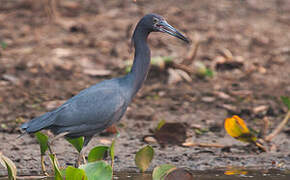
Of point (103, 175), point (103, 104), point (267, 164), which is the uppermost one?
point (103, 104)

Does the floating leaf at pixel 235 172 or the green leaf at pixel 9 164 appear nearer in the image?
the green leaf at pixel 9 164

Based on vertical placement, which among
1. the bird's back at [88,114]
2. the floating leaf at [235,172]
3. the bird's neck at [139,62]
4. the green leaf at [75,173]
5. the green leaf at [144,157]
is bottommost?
the floating leaf at [235,172]

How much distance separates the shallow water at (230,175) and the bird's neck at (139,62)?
0.80 m

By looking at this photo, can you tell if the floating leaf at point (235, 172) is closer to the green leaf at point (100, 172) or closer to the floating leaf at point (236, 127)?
the floating leaf at point (236, 127)

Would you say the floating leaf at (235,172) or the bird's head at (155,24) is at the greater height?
the bird's head at (155,24)

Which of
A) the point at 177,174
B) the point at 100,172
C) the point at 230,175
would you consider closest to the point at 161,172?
the point at 177,174

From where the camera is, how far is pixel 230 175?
233 inches

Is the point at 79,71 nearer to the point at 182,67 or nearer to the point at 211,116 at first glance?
the point at 182,67

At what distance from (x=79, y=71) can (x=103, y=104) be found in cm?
328

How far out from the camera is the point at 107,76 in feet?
28.3

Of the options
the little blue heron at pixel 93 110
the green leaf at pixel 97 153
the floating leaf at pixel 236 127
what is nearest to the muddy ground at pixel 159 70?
the floating leaf at pixel 236 127

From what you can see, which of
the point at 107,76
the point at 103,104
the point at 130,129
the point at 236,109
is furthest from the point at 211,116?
the point at 103,104

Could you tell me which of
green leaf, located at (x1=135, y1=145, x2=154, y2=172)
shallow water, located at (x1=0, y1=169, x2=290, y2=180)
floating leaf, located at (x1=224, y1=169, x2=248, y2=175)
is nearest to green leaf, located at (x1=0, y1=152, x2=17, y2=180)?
shallow water, located at (x1=0, y1=169, x2=290, y2=180)

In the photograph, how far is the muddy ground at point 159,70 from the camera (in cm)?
669
